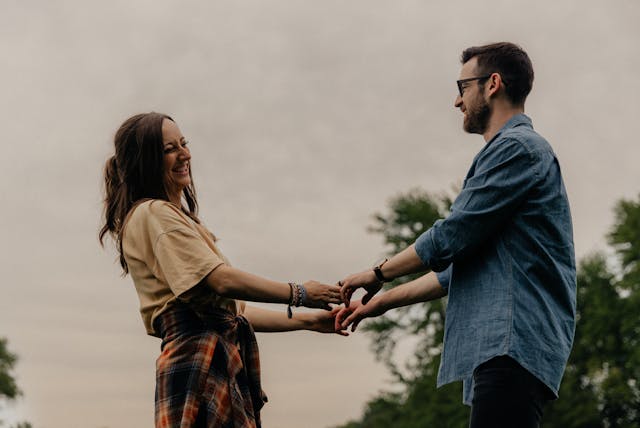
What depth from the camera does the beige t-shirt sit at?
16.1ft

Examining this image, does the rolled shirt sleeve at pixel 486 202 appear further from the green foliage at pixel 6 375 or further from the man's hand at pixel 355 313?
the green foliage at pixel 6 375

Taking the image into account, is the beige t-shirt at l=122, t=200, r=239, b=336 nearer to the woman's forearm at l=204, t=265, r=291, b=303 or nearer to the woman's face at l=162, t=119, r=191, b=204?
the woman's forearm at l=204, t=265, r=291, b=303

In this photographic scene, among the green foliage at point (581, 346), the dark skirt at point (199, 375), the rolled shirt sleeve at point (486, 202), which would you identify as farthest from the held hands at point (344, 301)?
the green foliage at point (581, 346)

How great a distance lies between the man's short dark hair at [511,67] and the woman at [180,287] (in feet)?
5.10

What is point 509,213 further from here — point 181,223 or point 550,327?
point 181,223

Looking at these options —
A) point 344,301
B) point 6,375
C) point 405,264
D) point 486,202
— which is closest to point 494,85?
point 486,202

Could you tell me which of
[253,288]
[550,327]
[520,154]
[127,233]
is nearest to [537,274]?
[550,327]

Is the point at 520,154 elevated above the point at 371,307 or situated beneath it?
elevated above

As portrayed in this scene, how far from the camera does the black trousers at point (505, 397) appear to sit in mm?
4301

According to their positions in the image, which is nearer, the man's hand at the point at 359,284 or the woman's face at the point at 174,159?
the woman's face at the point at 174,159

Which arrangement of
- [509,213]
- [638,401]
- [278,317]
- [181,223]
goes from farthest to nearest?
[638,401] < [278,317] < [181,223] < [509,213]

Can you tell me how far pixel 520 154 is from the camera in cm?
474

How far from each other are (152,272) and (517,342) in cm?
195

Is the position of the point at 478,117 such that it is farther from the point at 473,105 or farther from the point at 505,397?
the point at 505,397
